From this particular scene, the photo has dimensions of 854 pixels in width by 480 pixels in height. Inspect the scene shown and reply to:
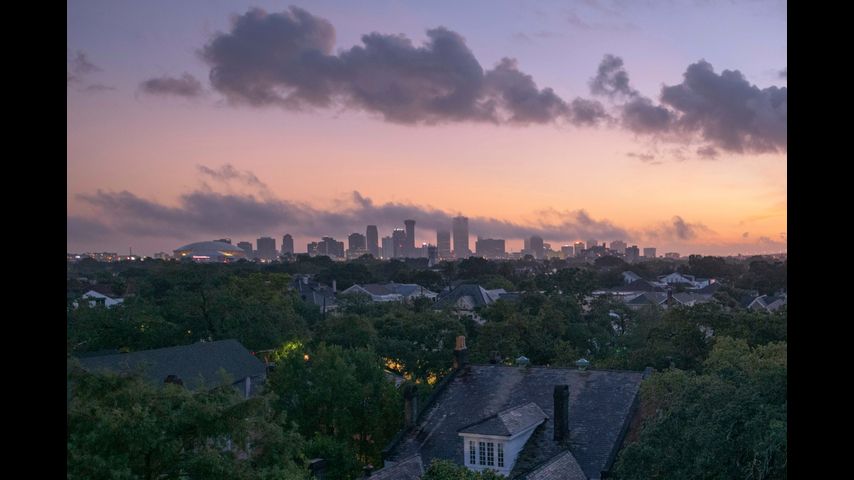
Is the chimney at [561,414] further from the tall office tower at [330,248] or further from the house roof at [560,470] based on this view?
the tall office tower at [330,248]

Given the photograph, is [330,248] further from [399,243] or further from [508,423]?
[508,423]

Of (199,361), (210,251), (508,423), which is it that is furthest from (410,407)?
(210,251)

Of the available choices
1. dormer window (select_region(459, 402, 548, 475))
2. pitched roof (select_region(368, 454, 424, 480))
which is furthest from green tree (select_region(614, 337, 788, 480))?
pitched roof (select_region(368, 454, 424, 480))

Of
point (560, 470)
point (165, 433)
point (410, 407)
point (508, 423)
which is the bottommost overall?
point (560, 470)

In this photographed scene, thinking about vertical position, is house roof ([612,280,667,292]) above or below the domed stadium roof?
below

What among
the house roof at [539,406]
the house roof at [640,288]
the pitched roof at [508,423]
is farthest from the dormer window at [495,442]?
the house roof at [640,288]

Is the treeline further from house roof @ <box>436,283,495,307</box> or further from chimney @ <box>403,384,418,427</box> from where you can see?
house roof @ <box>436,283,495,307</box>
